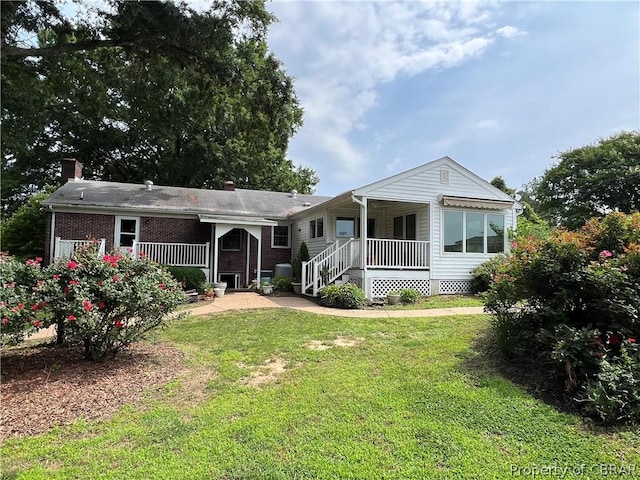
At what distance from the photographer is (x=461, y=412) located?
380 cm

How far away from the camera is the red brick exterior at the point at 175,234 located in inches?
555

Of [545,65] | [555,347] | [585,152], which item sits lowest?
[555,347]

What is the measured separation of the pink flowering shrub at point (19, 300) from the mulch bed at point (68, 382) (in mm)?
635

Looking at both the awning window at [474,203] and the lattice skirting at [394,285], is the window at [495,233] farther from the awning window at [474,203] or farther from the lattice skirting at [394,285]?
the lattice skirting at [394,285]

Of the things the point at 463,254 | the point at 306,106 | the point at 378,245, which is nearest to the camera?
the point at 378,245

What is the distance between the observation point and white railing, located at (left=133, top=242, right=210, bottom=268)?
1435 centimetres

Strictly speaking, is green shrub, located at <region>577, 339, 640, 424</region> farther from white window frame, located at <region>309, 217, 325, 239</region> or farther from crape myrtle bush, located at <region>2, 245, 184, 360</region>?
white window frame, located at <region>309, 217, 325, 239</region>

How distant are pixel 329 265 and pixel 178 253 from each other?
21.4 feet

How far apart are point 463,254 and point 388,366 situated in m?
9.19

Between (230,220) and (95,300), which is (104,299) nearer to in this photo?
(95,300)

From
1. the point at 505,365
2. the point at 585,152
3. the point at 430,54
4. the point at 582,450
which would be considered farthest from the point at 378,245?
the point at 585,152

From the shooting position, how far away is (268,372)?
4.92 m

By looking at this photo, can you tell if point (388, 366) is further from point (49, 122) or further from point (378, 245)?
point (49, 122)

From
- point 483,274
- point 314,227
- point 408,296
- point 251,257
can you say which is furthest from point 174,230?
point 483,274
